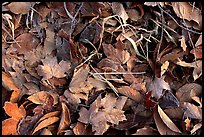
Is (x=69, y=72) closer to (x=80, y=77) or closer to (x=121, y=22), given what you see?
(x=80, y=77)

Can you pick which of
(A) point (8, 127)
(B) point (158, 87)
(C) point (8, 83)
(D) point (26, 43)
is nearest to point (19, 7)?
(D) point (26, 43)

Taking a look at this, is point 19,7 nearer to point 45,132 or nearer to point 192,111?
point 45,132

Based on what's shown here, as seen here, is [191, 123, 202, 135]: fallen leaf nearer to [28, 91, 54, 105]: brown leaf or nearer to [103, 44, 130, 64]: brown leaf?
[103, 44, 130, 64]: brown leaf

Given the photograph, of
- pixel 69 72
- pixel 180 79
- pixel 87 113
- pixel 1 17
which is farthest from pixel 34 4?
pixel 180 79

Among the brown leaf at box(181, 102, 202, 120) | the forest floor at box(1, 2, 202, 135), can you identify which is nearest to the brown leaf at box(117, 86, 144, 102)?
the forest floor at box(1, 2, 202, 135)

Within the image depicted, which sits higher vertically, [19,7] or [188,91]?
[19,7]
